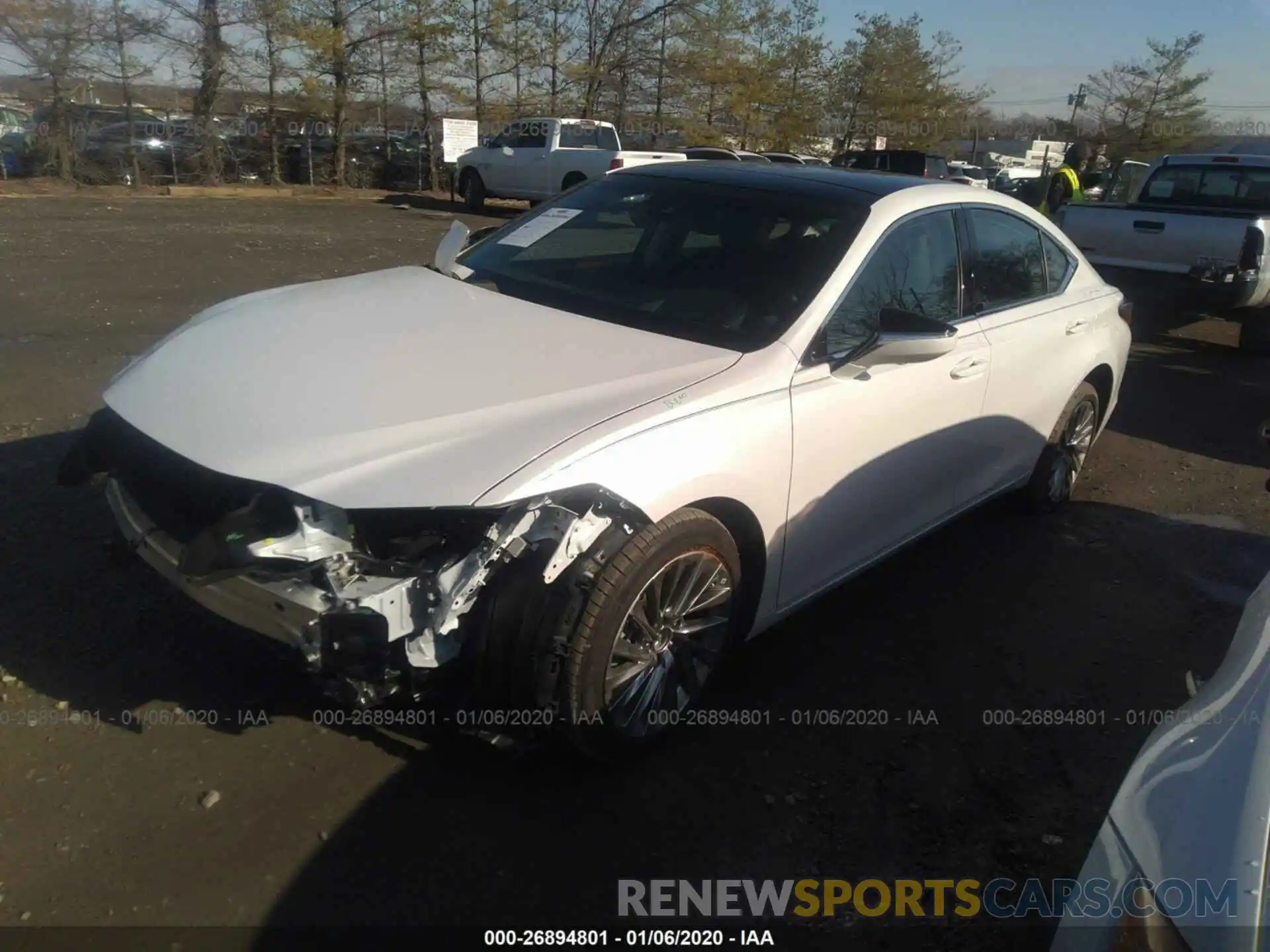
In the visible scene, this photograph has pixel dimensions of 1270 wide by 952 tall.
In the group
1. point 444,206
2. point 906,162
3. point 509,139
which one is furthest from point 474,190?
point 906,162

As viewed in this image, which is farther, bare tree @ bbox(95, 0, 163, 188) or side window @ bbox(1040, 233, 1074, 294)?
bare tree @ bbox(95, 0, 163, 188)

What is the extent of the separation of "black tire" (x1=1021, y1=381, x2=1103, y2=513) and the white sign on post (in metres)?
19.2

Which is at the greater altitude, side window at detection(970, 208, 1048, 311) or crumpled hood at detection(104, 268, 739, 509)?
side window at detection(970, 208, 1048, 311)

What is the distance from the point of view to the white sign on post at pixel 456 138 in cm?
2206

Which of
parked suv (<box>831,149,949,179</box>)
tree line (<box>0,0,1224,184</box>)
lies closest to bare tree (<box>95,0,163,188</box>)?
tree line (<box>0,0,1224,184</box>)

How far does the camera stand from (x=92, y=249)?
11914 mm

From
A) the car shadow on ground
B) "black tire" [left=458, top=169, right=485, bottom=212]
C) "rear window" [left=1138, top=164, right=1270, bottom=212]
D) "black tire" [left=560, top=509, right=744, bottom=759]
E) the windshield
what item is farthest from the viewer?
"black tire" [left=458, top=169, right=485, bottom=212]

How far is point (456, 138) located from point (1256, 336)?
56.8 feet

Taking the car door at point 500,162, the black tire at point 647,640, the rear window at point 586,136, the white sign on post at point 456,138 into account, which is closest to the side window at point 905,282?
the black tire at point 647,640

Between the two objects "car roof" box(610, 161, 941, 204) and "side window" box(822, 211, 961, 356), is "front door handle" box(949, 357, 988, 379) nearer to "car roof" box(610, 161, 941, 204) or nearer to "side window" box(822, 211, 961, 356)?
"side window" box(822, 211, 961, 356)

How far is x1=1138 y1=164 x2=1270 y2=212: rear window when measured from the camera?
1016 cm

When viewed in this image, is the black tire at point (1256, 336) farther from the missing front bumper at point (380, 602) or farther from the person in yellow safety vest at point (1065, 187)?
the missing front bumper at point (380, 602)

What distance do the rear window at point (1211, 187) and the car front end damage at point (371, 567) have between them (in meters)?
10.3

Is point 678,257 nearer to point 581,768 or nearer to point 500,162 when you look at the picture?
point 581,768
